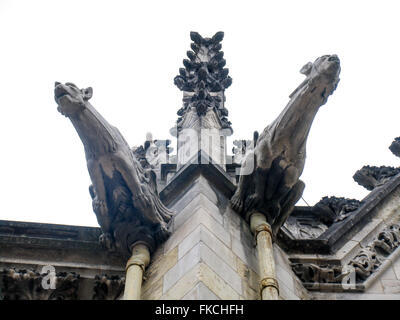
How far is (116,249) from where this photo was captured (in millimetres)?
9242

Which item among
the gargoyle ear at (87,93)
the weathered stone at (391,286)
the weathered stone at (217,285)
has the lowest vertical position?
the weathered stone at (217,285)

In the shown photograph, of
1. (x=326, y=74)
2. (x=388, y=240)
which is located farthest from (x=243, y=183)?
(x=388, y=240)

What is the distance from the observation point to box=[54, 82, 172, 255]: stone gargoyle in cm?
886

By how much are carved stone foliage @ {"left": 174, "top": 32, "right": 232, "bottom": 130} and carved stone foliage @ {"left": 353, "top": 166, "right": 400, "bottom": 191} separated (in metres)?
1.88

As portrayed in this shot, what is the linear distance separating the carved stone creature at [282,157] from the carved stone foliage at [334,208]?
1.69m

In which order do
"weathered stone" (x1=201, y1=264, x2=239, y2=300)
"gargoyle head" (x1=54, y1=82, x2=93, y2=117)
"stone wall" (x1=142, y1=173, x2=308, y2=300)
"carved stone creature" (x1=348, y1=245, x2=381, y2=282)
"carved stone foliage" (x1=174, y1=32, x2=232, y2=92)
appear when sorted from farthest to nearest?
"carved stone foliage" (x1=174, y1=32, x2=232, y2=92)
"carved stone creature" (x1=348, y1=245, x2=381, y2=282)
"gargoyle head" (x1=54, y1=82, x2=93, y2=117)
"stone wall" (x1=142, y1=173, x2=308, y2=300)
"weathered stone" (x1=201, y1=264, x2=239, y2=300)

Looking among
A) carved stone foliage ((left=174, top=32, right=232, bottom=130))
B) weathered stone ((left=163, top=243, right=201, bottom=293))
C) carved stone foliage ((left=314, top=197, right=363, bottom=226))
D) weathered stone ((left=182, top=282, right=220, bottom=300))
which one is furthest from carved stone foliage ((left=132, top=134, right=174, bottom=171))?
weathered stone ((left=182, top=282, right=220, bottom=300))

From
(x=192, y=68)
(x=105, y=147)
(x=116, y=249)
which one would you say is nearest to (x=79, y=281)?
(x=116, y=249)

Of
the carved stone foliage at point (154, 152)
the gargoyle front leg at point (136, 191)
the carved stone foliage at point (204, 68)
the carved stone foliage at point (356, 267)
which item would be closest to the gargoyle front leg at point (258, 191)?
the carved stone foliage at point (356, 267)

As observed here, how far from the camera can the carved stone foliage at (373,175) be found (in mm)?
12148

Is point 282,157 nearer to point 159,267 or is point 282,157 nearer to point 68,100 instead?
point 159,267

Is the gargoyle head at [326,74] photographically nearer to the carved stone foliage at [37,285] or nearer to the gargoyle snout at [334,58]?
the gargoyle snout at [334,58]

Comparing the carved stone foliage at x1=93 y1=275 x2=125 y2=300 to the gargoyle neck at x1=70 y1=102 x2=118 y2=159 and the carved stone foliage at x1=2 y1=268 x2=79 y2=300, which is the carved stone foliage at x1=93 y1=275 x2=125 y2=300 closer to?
the carved stone foliage at x1=2 y1=268 x2=79 y2=300
